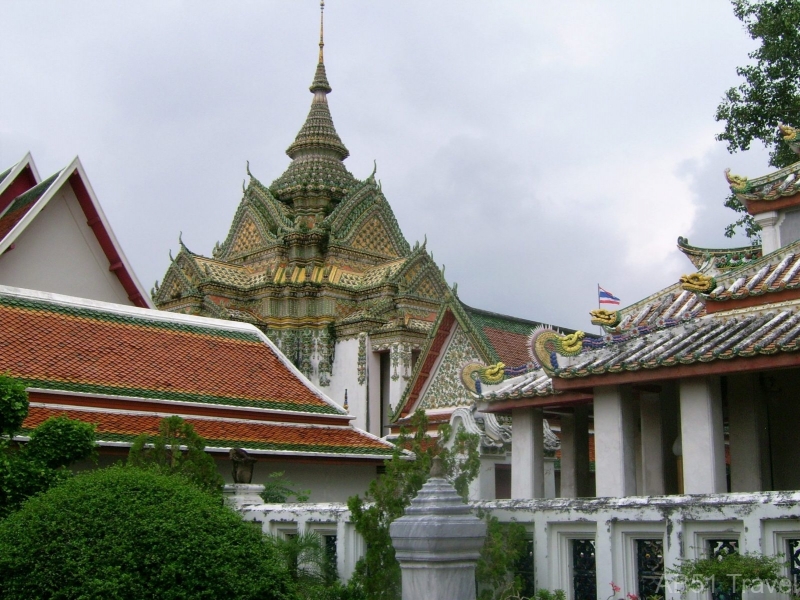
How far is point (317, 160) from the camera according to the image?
32.2 metres

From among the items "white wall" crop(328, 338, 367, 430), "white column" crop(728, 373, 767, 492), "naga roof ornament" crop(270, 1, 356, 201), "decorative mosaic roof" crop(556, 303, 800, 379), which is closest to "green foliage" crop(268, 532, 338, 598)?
"decorative mosaic roof" crop(556, 303, 800, 379)

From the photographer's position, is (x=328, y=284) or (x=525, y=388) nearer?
(x=525, y=388)

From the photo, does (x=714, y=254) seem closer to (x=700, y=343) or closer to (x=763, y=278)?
(x=763, y=278)

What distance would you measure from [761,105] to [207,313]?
1531 cm

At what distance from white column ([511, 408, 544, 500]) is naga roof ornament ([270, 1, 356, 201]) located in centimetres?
1982

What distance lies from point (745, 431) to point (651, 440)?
1.36m

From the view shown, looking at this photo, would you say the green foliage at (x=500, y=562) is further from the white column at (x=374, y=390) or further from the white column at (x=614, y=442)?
the white column at (x=374, y=390)

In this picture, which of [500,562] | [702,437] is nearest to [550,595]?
[500,562]

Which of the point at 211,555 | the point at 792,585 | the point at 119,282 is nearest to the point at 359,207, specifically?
the point at 119,282

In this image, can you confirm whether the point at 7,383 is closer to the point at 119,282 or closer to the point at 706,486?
the point at 706,486

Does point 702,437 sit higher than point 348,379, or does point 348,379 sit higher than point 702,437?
point 348,379

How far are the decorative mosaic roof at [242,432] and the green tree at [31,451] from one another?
1726mm

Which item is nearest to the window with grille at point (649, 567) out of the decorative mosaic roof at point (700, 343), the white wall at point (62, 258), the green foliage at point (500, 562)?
the green foliage at point (500, 562)

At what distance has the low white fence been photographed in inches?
247
